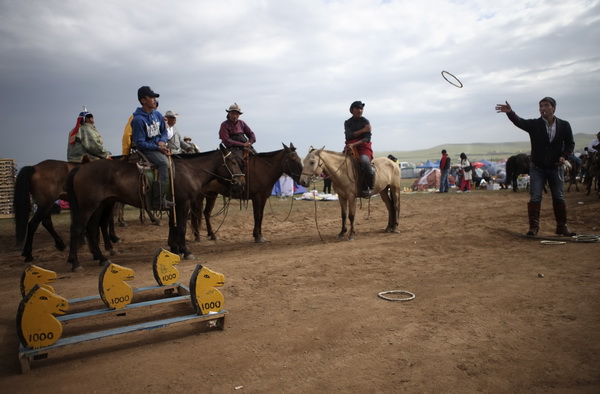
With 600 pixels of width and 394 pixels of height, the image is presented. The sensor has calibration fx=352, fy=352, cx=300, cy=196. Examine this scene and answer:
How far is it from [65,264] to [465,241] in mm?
8129

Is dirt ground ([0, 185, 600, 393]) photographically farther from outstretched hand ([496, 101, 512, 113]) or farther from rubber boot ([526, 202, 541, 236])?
outstretched hand ([496, 101, 512, 113])

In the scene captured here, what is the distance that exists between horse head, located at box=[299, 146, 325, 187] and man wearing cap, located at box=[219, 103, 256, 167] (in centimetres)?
155

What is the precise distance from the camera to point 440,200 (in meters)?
16.4

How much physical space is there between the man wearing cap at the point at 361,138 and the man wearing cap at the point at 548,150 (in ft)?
9.67

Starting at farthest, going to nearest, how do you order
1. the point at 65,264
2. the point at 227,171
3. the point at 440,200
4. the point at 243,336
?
the point at 440,200 < the point at 227,171 < the point at 65,264 < the point at 243,336

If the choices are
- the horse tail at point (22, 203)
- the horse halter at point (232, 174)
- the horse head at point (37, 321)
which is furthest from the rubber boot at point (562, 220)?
the horse tail at point (22, 203)

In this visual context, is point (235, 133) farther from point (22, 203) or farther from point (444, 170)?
point (444, 170)

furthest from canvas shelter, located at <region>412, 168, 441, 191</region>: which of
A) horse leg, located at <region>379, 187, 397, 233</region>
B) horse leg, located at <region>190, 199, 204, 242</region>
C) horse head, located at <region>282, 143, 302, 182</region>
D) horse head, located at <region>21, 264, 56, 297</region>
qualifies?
horse head, located at <region>21, 264, 56, 297</region>

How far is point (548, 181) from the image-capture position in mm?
7285

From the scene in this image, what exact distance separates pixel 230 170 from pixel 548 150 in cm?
678

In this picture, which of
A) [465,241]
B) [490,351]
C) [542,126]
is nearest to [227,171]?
[465,241]

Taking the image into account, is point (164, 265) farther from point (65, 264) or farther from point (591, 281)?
point (591, 281)

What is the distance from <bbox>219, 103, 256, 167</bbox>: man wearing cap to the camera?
8.71 meters

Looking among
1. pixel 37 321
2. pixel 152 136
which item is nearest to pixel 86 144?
pixel 152 136
